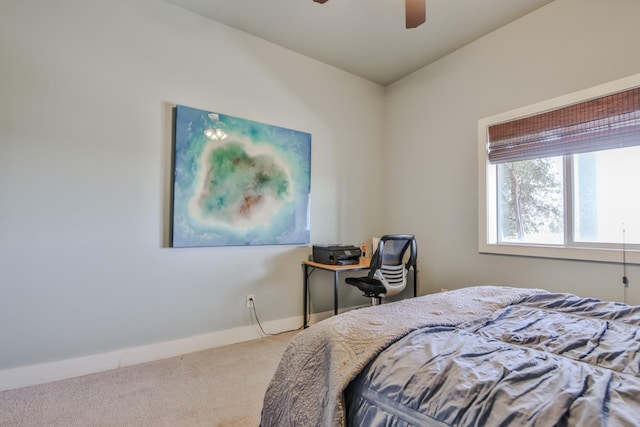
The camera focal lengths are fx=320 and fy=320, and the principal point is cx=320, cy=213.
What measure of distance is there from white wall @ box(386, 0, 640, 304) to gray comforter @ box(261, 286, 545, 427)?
1577 millimetres

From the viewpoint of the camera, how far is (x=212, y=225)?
103 inches

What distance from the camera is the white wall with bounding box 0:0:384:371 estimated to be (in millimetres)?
1981

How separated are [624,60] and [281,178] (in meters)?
2.62

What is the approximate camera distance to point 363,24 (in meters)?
2.74

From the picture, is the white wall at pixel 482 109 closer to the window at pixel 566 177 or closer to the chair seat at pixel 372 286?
the window at pixel 566 177

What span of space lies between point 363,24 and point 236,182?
1.73 meters

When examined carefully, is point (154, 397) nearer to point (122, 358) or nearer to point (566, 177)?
point (122, 358)

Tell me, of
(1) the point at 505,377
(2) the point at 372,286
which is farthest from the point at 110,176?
(1) the point at 505,377

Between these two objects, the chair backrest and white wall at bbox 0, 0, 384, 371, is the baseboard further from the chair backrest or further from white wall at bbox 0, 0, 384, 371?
the chair backrest

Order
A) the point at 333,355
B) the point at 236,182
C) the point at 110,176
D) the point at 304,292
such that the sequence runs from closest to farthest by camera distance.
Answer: the point at 333,355, the point at 110,176, the point at 236,182, the point at 304,292

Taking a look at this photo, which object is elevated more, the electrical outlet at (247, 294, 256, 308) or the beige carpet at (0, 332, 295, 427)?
the electrical outlet at (247, 294, 256, 308)

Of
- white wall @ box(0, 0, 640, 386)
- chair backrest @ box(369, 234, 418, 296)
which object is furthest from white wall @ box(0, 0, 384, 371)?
chair backrest @ box(369, 234, 418, 296)

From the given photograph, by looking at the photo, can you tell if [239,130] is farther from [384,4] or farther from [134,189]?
[384,4]

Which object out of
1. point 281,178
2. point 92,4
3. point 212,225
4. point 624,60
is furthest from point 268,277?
point 624,60
